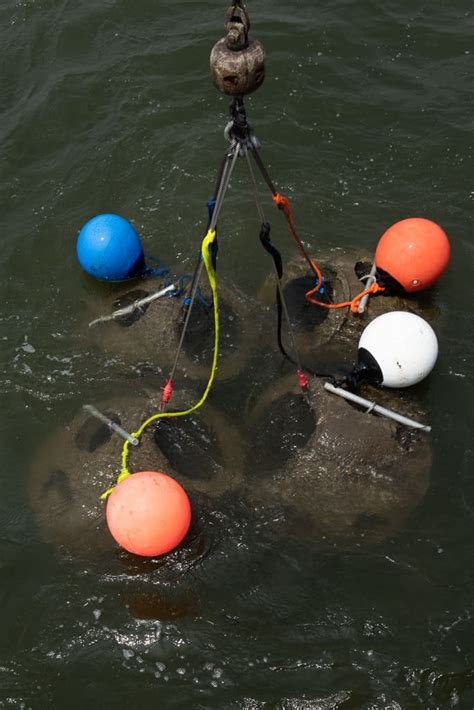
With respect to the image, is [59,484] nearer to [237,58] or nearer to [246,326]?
[246,326]

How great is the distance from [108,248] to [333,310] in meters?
2.89

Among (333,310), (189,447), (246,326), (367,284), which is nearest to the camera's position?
(189,447)

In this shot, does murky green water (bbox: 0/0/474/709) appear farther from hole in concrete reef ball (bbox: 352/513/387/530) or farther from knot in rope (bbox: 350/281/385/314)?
knot in rope (bbox: 350/281/385/314)

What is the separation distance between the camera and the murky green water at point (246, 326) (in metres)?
6.43

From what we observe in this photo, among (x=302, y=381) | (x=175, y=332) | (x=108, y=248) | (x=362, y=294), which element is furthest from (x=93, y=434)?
(x=362, y=294)

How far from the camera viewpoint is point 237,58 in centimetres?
480

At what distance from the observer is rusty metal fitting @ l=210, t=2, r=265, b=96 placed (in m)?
4.76

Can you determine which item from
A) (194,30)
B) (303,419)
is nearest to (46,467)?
(303,419)

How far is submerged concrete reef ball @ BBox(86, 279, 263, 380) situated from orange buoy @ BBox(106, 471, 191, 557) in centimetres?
234

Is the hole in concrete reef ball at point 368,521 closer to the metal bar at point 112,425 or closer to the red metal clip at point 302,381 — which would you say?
the red metal clip at point 302,381

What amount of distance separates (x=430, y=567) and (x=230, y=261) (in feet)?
16.4

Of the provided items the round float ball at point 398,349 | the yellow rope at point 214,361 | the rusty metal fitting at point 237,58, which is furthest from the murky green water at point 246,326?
the rusty metal fitting at point 237,58

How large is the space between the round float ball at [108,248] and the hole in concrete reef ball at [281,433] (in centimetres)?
267

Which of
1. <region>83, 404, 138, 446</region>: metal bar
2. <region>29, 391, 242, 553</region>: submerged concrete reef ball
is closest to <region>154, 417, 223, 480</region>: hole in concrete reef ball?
<region>29, 391, 242, 553</region>: submerged concrete reef ball
